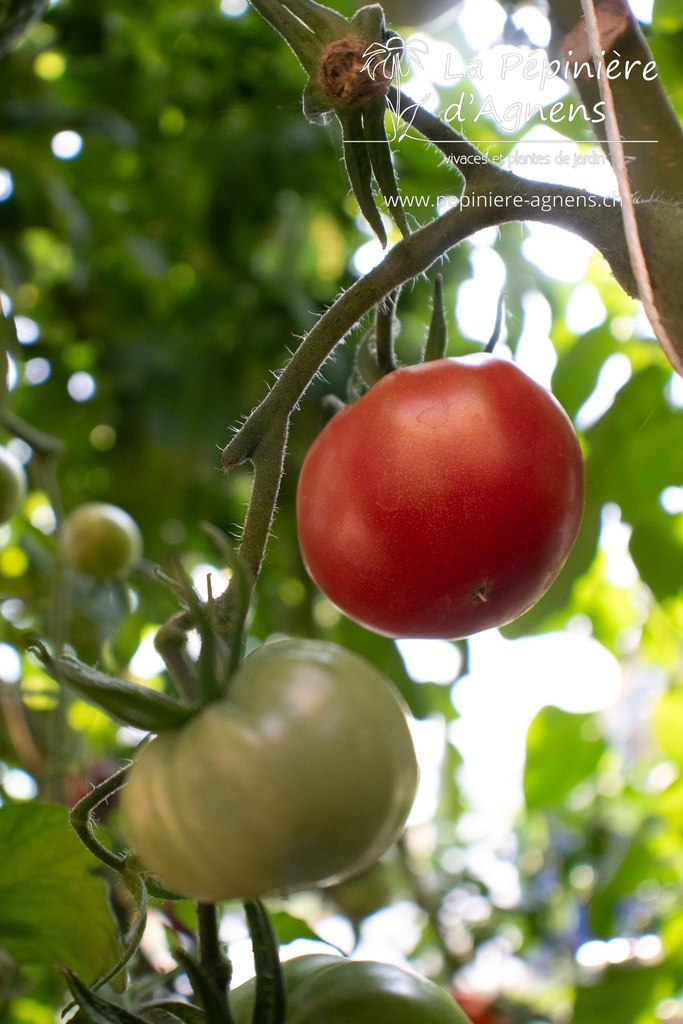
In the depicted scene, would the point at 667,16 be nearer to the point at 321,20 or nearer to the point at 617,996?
the point at 321,20

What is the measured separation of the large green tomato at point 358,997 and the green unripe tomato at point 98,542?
0.63 metres

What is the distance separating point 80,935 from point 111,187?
3.46 feet

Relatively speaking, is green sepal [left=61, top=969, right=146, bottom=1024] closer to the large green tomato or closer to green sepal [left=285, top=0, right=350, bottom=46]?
the large green tomato

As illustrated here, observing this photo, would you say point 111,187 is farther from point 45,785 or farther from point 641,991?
point 641,991

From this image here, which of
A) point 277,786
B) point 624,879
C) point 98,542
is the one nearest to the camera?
point 277,786

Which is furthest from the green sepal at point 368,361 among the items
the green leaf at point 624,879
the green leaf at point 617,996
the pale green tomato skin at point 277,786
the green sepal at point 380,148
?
the green leaf at point 624,879

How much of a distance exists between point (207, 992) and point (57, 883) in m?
0.18

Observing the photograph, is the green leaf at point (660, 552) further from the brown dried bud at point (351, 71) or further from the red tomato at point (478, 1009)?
the red tomato at point (478, 1009)

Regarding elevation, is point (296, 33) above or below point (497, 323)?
above

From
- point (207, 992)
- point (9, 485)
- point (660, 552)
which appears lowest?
point (660, 552)

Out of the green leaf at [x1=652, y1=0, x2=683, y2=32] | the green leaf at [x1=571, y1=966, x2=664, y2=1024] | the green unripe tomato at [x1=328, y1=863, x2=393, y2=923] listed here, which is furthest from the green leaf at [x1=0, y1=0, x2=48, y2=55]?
the green unripe tomato at [x1=328, y1=863, x2=393, y2=923]

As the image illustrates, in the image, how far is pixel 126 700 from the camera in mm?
271

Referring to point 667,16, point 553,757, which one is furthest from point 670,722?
point 667,16

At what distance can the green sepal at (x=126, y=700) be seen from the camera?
0.27 m
